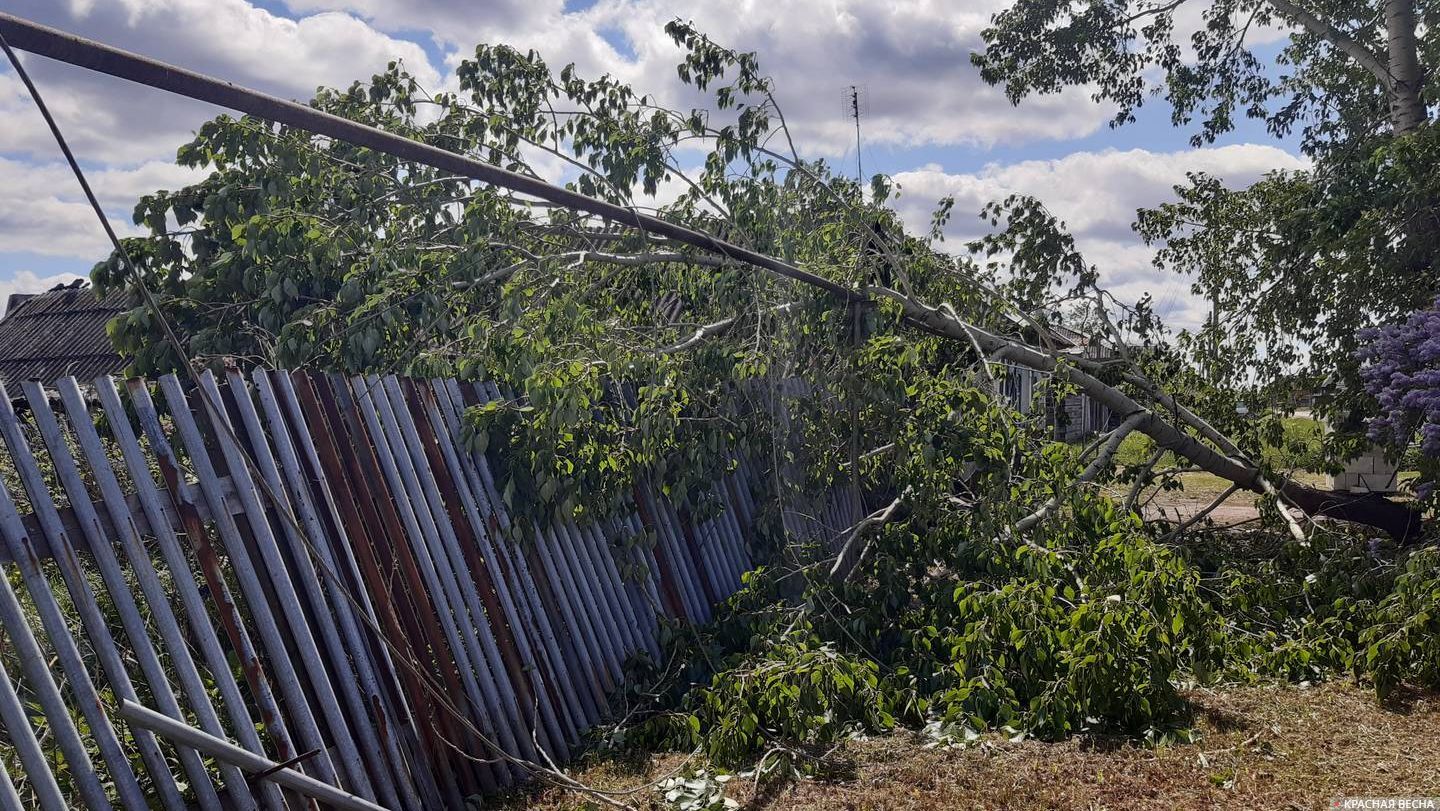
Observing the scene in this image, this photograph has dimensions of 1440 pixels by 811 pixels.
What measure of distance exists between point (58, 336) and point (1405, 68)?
56.7ft

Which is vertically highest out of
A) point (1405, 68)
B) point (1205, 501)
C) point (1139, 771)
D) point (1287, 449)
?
point (1405, 68)

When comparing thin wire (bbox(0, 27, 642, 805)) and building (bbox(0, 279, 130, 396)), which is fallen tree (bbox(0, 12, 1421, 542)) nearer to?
thin wire (bbox(0, 27, 642, 805))

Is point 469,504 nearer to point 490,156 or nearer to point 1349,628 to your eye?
point 490,156

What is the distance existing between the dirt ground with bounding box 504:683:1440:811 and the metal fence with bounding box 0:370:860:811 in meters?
0.52

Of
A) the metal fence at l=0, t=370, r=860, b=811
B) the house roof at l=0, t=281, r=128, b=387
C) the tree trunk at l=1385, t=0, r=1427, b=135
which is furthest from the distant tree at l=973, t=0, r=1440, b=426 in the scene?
the house roof at l=0, t=281, r=128, b=387

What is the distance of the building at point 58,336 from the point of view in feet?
47.1

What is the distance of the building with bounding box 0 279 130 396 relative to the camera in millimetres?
14359

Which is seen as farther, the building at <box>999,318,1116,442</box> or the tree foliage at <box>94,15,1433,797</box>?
the building at <box>999,318,1116,442</box>

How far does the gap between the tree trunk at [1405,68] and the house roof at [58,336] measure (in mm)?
14275

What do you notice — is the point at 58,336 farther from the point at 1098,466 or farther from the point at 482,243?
the point at 1098,466

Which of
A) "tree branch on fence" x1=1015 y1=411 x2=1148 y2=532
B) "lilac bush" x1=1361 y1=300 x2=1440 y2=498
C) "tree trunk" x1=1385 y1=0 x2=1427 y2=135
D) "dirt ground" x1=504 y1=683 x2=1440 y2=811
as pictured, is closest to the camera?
"dirt ground" x1=504 y1=683 x2=1440 y2=811

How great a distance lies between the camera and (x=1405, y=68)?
9.77m

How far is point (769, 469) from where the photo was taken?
21.1 feet

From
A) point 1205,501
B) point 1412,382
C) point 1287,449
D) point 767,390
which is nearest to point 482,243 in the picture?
point 767,390
